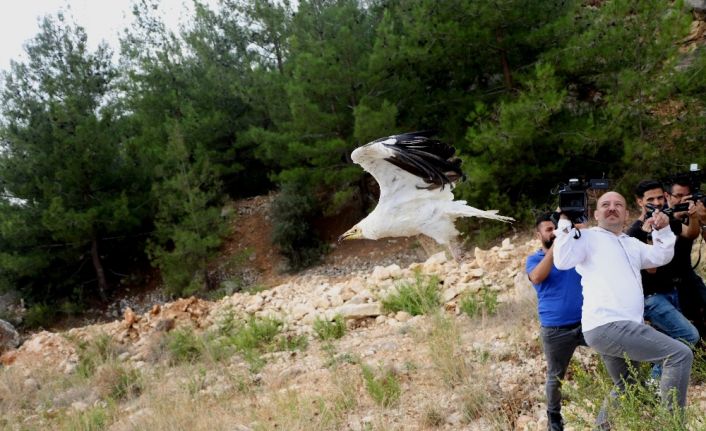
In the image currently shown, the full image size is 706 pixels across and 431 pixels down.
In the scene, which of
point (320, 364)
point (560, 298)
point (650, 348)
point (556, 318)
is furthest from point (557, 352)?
point (320, 364)

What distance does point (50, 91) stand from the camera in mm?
16891

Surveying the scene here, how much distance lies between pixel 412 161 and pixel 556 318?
86.8 inches

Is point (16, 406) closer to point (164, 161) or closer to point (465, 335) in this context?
point (465, 335)

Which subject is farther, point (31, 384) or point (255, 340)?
point (31, 384)

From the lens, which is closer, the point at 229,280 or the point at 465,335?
the point at 465,335

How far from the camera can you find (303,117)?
1488 cm

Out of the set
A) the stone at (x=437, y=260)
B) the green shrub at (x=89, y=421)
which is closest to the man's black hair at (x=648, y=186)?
the green shrub at (x=89, y=421)

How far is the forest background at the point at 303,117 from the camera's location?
37.7 feet

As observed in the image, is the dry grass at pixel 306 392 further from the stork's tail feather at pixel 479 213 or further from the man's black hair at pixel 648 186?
the man's black hair at pixel 648 186

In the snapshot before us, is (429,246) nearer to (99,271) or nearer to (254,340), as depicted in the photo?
(254,340)

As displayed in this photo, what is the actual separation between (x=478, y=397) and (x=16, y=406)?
5775 mm

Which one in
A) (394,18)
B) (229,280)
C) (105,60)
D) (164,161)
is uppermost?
(105,60)

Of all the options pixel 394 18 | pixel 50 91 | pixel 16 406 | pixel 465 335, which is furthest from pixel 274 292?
pixel 50 91

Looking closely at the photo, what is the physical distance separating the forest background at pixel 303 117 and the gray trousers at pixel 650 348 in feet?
30.4
